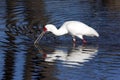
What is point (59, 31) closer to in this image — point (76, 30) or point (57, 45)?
point (76, 30)

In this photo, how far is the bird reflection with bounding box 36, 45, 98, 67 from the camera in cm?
1378

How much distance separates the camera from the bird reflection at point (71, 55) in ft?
45.2

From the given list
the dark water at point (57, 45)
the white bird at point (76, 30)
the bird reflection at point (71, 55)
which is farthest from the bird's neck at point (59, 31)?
the bird reflection at point (71, 55)

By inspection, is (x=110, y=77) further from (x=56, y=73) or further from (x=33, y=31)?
(x=33, y=31)

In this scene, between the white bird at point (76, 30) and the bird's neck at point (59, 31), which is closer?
the white bird at point (76, 30)

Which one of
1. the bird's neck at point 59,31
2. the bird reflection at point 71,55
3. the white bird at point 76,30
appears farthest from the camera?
the bird's neck at point 59,31

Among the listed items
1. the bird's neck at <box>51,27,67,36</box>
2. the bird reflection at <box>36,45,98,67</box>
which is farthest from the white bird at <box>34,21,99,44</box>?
the bird reflection at <box>36,45,98,67</box>

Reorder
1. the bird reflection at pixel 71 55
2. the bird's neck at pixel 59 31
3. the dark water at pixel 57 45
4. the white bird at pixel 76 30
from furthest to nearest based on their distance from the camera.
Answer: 1. the bird's neck at pixel 59 31
2. the white bird at pixel 76 30
3. the bird reflection at pixel 71 55
4. the dark water at pixel 57 45

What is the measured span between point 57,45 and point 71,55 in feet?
4.47

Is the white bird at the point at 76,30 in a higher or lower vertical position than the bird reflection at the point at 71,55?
higher

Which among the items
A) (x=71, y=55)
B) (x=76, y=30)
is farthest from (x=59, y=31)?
(x=71, y=55)

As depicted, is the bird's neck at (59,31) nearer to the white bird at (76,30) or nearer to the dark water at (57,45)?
the white bird at (76,30)

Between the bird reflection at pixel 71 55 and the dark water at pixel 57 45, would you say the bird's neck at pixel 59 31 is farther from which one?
the bird reflection at pixel 71 55

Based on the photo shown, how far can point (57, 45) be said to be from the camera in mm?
15789
